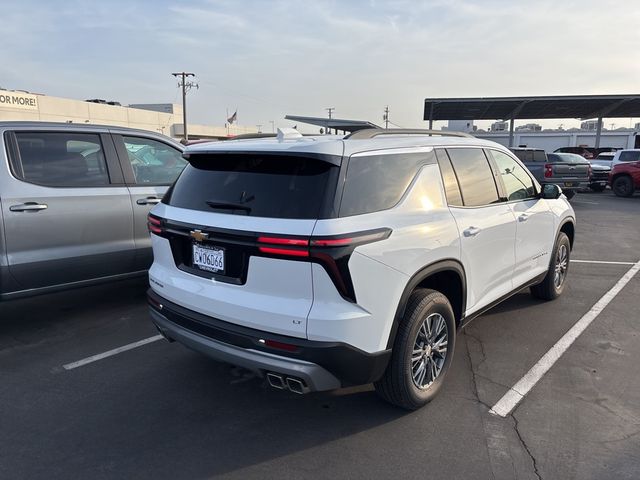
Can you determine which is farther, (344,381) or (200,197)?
(200,197)

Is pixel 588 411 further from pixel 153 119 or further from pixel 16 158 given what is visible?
pixel 153 119

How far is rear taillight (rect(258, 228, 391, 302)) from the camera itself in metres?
2.56

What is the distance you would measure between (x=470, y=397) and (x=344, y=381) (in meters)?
1.23

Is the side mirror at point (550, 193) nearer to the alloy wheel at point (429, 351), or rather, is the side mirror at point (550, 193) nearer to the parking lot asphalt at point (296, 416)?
the parking lot asphalt at point (296, 416)

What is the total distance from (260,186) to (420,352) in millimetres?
1503

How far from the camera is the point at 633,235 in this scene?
34.4 ft

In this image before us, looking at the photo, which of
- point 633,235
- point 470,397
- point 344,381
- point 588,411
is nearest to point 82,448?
point 344,381

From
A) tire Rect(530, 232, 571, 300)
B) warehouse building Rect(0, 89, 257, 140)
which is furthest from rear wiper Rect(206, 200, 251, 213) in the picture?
warehouse building Rect(0, 89, 257, 140)

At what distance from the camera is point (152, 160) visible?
5.49 m

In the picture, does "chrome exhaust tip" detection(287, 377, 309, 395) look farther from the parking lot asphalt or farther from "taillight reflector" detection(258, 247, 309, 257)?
"taillight reflector" detection(258, 247, 309, 257)

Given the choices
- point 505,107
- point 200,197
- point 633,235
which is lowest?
point 633,235

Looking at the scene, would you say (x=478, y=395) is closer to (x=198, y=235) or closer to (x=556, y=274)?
(x=198, y=235)

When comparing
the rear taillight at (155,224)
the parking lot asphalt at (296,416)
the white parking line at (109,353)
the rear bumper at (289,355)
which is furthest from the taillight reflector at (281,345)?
the white parking line at (109,353)

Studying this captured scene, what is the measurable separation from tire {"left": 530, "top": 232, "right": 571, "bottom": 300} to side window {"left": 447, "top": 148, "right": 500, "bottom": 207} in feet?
5.48
